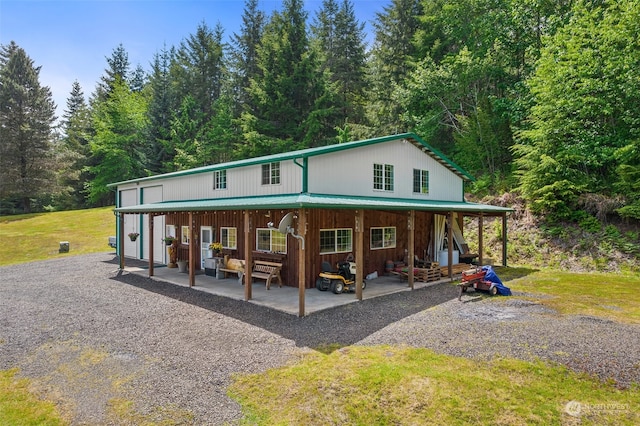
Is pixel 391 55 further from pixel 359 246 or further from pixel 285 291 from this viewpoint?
pixel 285 291

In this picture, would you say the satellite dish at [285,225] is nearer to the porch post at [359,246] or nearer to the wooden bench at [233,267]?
the porch post at [359,246]

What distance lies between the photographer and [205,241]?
1492 cm

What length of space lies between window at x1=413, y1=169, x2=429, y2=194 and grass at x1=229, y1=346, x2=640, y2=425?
33.2 ft

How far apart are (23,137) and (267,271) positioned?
35.6 metres

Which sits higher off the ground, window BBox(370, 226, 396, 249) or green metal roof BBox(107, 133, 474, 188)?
green metal roof BBox(107, 133, 474, 188)

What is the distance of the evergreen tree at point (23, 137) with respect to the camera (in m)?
32.9

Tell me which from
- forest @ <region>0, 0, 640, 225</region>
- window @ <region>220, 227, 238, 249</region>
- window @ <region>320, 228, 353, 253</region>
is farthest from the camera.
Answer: forest @ <region>0, 0, 640, 225</region>

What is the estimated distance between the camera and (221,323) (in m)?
7.84

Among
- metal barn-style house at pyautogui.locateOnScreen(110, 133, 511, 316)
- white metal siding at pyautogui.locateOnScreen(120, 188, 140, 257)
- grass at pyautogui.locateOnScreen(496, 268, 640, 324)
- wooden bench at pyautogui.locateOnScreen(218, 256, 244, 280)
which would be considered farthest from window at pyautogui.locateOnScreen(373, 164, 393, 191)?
white metal siding at pyautogui.locateOnScreen(120, 188, 140, 257)

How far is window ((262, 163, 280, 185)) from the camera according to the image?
12.3 m

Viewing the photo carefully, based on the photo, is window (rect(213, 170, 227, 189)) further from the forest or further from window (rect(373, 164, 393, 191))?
the forest

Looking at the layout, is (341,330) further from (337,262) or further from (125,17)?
(125,17)

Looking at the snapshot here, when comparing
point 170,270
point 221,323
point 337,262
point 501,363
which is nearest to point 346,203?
point 337,262

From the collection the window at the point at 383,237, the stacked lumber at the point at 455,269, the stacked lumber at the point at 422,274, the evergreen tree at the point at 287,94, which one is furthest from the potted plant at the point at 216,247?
the evergreen tree at the point at 287,94
